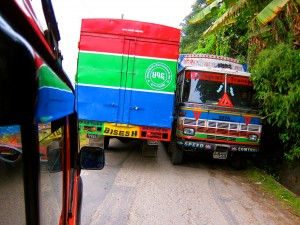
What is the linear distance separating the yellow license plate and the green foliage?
289 cm

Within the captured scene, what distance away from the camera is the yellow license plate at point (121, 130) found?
738 cm

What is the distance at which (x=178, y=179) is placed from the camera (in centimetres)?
670

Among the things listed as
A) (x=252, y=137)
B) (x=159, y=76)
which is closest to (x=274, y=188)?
(x=252, y=137)

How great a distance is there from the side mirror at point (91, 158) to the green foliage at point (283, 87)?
4.27 m

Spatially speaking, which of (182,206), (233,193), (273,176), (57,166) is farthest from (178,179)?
(57,166)

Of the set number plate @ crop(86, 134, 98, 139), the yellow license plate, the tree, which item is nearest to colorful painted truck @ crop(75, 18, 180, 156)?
the yellow license plate

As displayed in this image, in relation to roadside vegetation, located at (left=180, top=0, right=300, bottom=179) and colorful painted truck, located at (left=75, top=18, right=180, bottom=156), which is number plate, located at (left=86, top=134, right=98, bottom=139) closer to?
colorful painted truck, located at (left=75, top=18, right=180, bottom=156)

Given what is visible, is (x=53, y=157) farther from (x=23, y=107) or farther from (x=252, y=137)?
(x=252, y=137)

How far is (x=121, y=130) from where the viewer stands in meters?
7.43

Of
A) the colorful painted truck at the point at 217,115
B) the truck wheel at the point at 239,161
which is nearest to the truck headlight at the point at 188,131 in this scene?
the colorful painted truck at the point at 217,115

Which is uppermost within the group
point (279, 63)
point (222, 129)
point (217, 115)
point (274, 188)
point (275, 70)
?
point (279, 63)

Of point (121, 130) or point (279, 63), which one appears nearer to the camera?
point (279, 63)

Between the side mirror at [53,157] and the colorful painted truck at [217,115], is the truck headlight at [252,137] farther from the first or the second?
the side mirror at [53,157]

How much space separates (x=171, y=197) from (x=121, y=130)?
2.48 m
